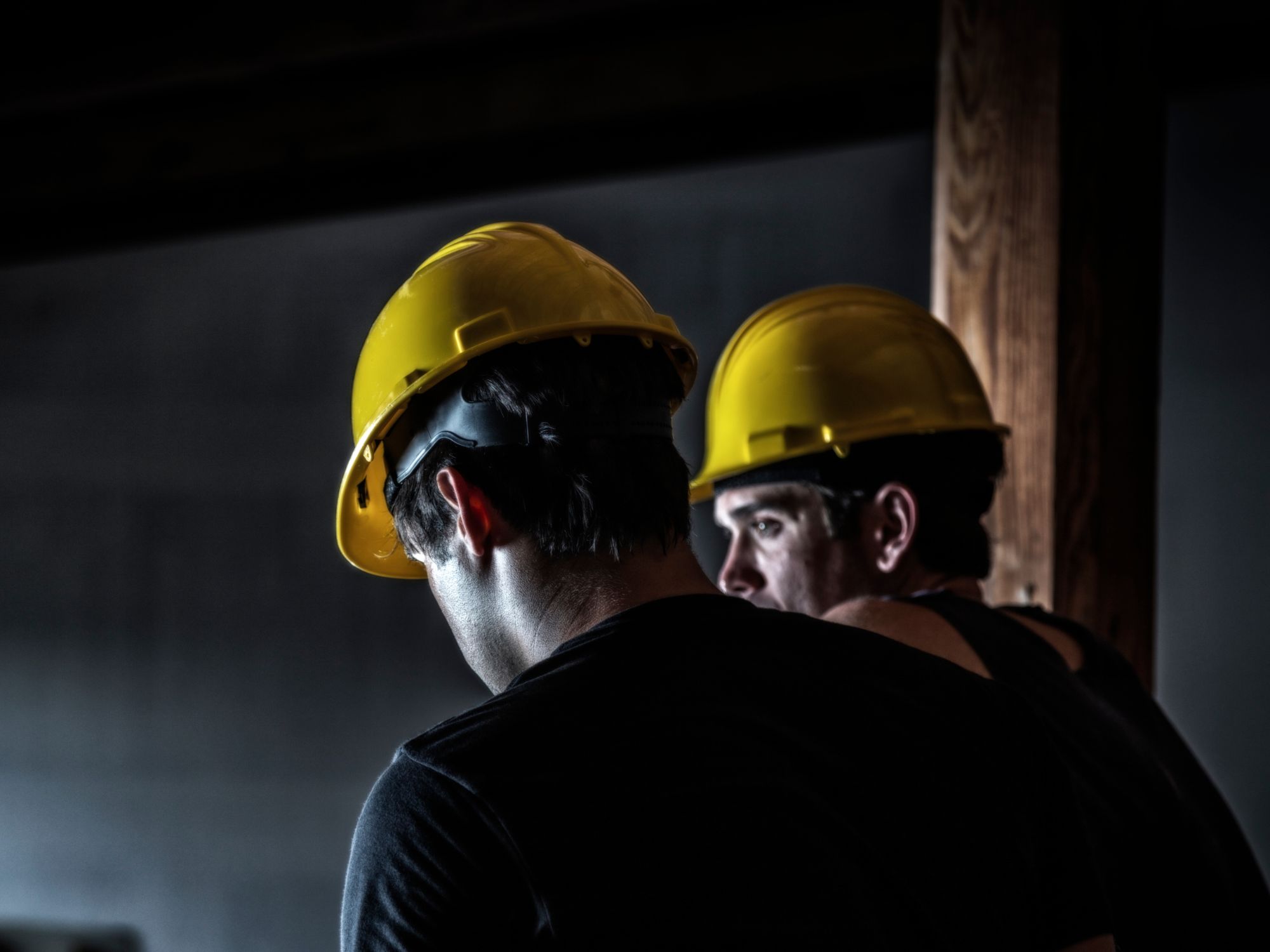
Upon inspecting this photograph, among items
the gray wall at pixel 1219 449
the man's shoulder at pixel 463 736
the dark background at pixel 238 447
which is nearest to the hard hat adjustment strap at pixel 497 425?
the man's shoulder at pixel 463 736

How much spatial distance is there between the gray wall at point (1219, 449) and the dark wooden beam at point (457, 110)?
0.85m

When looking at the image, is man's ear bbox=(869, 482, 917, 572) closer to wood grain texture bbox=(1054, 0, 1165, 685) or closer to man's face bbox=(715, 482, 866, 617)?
man's face bbox=(715, 482, 866, 617)

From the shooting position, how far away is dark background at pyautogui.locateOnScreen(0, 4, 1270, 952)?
387cm

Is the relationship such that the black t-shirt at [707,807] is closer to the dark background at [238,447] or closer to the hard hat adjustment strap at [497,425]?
the hard hat adjustment strap at [497,425]

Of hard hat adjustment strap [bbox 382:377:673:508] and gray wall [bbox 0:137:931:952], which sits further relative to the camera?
gray wall [bbox 0:137:931:952]

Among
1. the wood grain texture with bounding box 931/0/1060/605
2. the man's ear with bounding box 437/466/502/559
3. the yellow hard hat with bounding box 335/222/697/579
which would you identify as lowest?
the man's ear with bounding box 437/466/502/559

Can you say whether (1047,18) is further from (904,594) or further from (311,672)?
(311,672)

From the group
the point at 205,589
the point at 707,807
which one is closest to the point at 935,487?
the point at 707,807

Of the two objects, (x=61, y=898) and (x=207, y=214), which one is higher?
(x=207, y=214)

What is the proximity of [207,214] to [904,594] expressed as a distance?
3.94 meters

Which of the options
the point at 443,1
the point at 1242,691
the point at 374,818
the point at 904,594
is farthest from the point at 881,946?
the point at 443,1

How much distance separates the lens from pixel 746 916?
2.48 ft

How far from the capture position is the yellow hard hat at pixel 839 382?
1781mm

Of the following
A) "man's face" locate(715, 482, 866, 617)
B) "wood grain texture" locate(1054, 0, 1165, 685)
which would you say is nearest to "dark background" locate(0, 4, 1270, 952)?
"wood grain texture" locate(1054, 0, 1165, 685)
